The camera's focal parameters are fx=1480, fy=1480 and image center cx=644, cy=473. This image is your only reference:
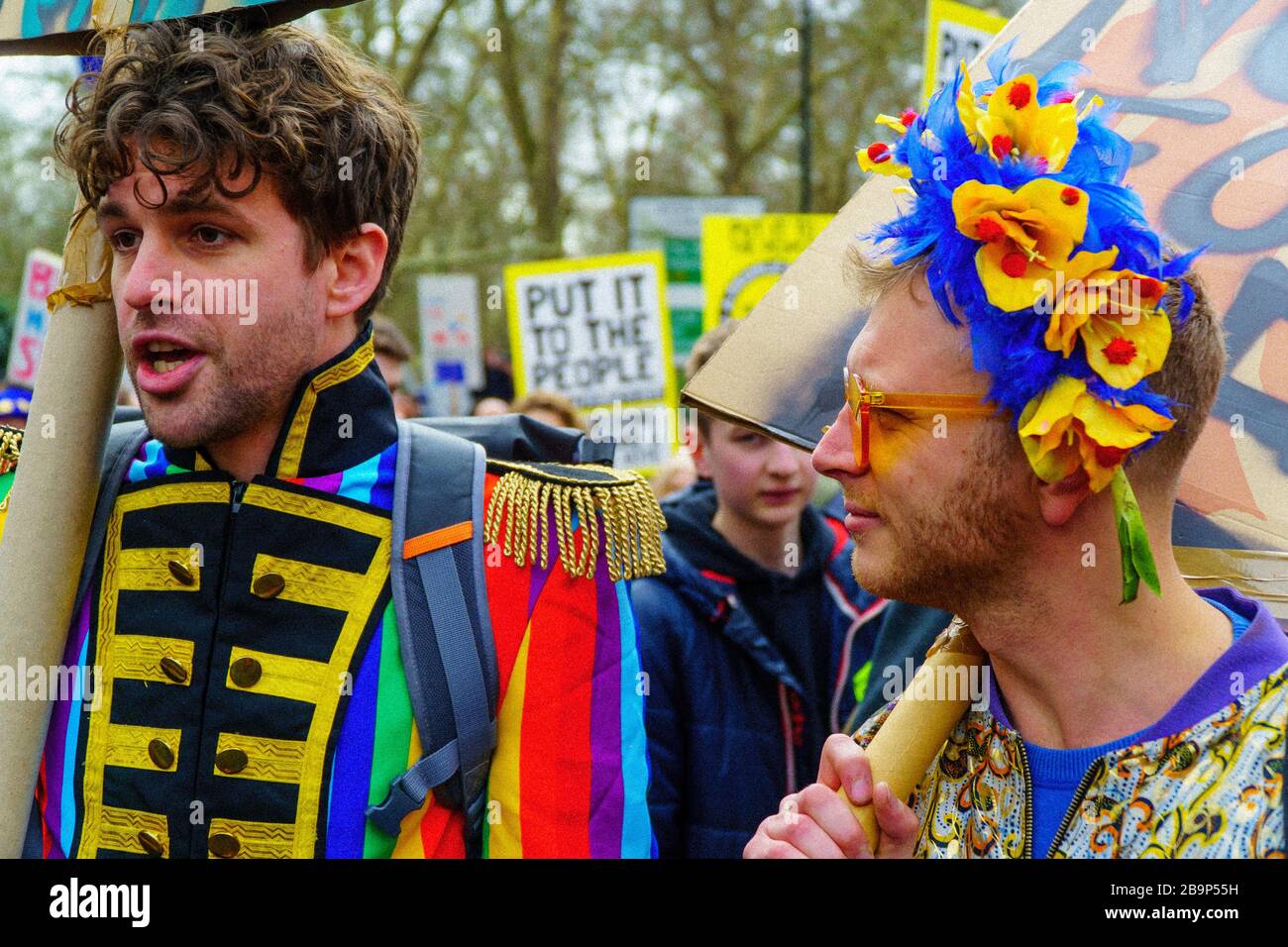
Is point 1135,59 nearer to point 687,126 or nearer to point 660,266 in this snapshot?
point 660,266

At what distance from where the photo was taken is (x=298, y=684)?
7.66ft

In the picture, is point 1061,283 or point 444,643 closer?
point 1061,283

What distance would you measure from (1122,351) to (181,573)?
1.47 meters

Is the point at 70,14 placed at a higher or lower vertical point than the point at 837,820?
higher

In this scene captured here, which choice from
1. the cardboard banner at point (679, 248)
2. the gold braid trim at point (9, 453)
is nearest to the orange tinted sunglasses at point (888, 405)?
the gold braid trim at point (9, 453)

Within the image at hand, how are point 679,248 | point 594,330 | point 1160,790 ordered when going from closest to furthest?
point 1160,790 < point 594,330 < point 679,248

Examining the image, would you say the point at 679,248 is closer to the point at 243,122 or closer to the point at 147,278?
the point at 243,122

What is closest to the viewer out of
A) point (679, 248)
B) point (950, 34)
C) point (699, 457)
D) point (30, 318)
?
point (699, 457)

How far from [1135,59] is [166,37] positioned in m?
1.56

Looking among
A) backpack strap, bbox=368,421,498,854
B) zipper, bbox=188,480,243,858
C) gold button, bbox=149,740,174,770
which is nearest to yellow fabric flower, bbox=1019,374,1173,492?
backpack strap, bbox=368,421,498,854

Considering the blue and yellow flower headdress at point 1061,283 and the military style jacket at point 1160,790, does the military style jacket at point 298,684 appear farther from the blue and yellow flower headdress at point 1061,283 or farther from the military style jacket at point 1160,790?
the blue and yellow flower headdress at point 1061,283

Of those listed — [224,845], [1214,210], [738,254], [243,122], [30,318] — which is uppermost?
[738,254]

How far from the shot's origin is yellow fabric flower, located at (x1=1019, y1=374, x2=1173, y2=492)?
6.40 feet

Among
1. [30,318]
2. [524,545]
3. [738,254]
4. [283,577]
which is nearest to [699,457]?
[524,545]
